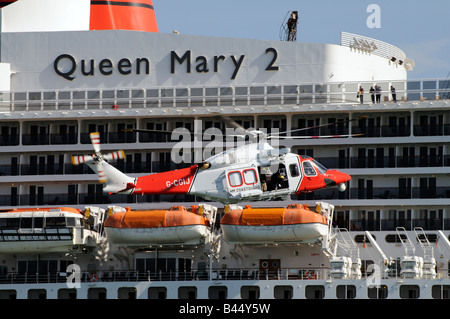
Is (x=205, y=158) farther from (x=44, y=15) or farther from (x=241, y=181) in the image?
(x=44, y=15)

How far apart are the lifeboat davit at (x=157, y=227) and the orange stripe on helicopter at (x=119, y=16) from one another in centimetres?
1696

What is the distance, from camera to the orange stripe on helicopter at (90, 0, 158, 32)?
73812 mm

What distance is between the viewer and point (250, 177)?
185ft

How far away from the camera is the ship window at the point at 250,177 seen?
5622cm

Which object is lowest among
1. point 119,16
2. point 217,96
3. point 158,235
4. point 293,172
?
point 158,235

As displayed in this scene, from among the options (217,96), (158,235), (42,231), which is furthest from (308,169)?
(42,231)

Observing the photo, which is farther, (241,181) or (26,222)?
(26,222)

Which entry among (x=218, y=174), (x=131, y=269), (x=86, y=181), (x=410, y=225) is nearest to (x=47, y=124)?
(x=86, y=181)

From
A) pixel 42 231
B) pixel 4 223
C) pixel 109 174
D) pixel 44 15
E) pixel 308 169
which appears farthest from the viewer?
pixel 44 15

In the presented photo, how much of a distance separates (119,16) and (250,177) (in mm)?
21150

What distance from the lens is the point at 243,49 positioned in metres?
67.3

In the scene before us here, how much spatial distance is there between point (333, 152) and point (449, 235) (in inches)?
304

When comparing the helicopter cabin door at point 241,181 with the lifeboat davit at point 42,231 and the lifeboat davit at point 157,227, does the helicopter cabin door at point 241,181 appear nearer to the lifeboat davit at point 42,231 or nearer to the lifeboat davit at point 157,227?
the lifeboat davit at point 157,227

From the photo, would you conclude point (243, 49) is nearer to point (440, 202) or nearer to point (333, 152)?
point (333, 152)
